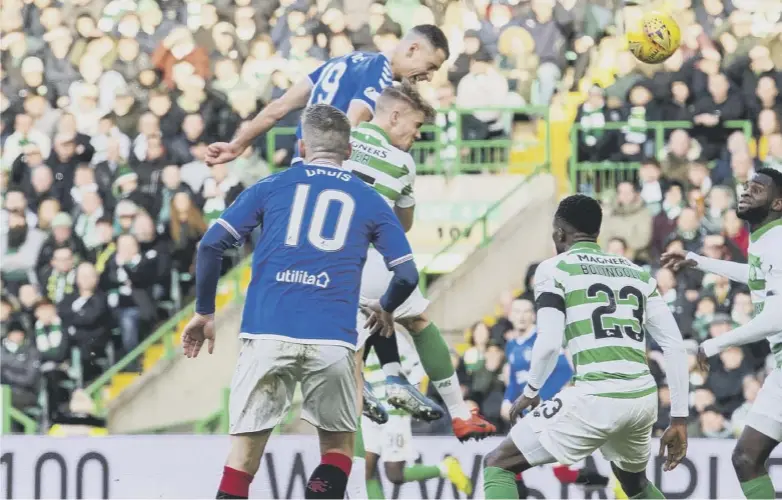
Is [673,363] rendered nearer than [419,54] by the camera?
Yes

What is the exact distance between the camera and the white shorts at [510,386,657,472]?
8.73m

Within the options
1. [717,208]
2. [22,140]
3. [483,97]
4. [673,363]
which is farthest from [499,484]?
[22,140]

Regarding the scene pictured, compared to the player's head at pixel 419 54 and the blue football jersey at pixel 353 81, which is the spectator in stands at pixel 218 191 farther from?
the player's head at pixel 419 54

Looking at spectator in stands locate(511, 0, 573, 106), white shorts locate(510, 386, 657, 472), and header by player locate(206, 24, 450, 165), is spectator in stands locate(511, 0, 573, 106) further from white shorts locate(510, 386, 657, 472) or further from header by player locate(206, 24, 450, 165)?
white shorts locate(510, 386, 657, 472)

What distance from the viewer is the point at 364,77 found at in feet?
34.1

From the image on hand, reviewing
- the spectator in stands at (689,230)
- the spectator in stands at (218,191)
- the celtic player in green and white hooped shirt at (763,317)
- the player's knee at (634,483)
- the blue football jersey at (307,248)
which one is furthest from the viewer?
the spectator in stands at (218,191)

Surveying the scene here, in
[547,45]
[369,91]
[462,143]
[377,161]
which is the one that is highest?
[547,45]

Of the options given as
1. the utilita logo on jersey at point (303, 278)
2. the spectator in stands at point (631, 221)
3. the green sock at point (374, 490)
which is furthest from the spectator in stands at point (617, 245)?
the utilita logo on jersey at point (303, 278)

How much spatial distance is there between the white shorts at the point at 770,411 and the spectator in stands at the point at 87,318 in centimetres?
861

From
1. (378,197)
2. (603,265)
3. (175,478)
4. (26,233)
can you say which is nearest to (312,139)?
(378,197)

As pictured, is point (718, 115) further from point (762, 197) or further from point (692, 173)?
point (762, 197)

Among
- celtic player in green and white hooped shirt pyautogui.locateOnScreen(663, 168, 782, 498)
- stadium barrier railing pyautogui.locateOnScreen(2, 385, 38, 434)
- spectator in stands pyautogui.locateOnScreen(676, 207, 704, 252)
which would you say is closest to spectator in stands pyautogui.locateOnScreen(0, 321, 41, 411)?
stadium barrier railing pyautogui.locateOnScreen(2, 385, 38, 434)

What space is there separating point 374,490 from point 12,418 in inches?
204

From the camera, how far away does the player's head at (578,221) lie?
899cm
